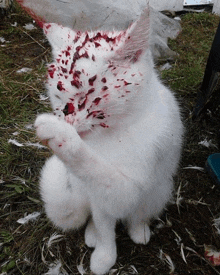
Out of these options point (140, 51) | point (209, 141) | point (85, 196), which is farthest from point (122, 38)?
point (209, 141)

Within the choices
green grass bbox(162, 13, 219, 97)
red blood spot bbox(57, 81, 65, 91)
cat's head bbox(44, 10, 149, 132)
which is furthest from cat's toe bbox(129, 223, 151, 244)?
green grass bbox(162, 13, 219, 97)

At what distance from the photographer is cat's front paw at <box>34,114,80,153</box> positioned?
79 cm

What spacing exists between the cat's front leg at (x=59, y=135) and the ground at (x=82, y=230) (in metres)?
0.71

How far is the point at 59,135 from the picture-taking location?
79 cm

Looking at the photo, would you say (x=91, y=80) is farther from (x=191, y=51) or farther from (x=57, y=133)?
(x=191, y=51)

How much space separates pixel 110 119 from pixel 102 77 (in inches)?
4.9

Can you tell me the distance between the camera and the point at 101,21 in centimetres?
146

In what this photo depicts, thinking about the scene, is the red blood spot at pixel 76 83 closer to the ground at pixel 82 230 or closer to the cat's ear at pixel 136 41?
the cat's ear at pixel 136 41

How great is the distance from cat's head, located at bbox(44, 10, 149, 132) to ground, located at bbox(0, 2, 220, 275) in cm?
73

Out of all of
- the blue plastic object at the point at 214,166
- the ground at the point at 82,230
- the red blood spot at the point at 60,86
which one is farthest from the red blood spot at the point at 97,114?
the blue plastic object at the point at 214,166

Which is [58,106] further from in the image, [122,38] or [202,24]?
[202,24]

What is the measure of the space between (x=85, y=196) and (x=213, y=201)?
685 mm

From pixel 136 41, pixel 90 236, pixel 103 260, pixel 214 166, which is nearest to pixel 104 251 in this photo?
pixel 103 260

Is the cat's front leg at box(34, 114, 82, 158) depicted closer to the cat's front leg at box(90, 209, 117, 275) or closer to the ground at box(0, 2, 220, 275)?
the cat's front leg at box(90, 209, 117, 275)
